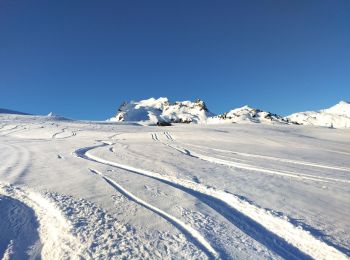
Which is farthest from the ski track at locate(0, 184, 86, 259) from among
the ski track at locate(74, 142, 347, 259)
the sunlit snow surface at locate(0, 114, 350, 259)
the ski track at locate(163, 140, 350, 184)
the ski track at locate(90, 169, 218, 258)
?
the ski track at locate(163, 140, 350, 184)

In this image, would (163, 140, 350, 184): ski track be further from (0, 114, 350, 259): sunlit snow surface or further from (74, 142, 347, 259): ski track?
(74, 142, 347, 259): ski track

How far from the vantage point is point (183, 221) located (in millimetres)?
5625

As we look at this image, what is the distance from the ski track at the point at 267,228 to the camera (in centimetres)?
476

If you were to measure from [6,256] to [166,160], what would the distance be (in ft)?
26.9

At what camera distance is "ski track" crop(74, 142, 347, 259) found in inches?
187

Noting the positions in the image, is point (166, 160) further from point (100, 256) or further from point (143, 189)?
point (100, 256)

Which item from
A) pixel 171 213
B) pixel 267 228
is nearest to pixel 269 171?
pixel 267 228

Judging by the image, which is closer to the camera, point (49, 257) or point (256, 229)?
point (49, 257)

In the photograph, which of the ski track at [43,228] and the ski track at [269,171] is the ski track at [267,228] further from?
the ski track at [269,171]

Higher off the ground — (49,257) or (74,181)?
(74,181)

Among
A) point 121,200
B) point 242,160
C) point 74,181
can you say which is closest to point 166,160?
point 242,160

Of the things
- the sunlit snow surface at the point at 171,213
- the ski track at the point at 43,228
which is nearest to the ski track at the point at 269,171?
the sunlit snow surface at the point at 171,213

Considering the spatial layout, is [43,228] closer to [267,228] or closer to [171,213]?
[171,213]

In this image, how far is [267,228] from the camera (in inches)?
219
